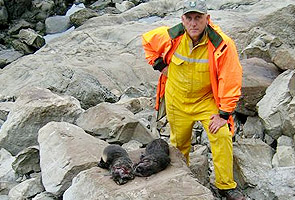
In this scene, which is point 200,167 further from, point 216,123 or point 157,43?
point 157,43

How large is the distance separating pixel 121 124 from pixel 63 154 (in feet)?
4.10

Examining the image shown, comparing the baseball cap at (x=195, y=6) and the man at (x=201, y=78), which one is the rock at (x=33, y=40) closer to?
the man at (x=201, y=78)

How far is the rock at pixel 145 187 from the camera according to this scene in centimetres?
440

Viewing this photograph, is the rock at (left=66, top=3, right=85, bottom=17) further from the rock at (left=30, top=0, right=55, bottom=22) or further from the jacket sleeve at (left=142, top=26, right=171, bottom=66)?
the jacket sleeve at (left=142, top=26, right=171, bottom=66)

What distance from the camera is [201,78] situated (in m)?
5.05

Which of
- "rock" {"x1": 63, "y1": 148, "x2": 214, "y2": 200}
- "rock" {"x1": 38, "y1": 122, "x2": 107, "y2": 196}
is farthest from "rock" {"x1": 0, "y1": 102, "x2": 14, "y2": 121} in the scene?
"rock" {"x1": 63, "y1": 148, "x2": 214, "y2": 200}

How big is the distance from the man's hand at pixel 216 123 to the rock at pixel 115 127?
1.99 meters

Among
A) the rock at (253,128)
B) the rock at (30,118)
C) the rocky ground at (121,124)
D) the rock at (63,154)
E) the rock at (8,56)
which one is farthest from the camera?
the rock at (8,56)

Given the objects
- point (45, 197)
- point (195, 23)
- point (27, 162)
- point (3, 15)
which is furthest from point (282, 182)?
point (3, 15)

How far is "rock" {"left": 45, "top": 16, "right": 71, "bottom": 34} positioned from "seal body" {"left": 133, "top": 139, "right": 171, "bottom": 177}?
16.8 meters

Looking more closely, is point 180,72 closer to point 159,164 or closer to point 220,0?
point 159,164

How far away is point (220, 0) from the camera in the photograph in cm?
1675

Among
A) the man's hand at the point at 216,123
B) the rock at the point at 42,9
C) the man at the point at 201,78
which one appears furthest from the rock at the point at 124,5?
the man's hand at the point at 216,123

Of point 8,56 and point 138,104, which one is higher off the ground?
point 138,104
